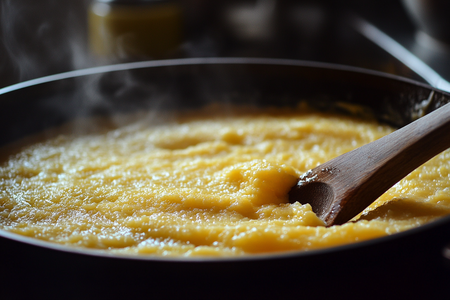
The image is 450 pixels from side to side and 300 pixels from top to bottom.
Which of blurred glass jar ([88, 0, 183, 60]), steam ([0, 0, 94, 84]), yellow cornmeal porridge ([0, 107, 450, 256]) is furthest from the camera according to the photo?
steam ([0, 0, 94, 84])

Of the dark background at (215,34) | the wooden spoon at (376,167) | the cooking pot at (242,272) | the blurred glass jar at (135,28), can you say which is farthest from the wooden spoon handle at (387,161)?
the blurred glass jar at (135,28)

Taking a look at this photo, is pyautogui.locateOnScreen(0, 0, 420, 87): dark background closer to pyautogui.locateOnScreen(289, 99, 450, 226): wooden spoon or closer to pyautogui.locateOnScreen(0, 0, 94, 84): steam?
pyautogui.locateOnScreen(0, 0, 94, 84): steam

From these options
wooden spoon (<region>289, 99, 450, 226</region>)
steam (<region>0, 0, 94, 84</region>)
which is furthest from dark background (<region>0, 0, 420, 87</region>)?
wooden spoon (<region>289, 99, 450, 226</region>)

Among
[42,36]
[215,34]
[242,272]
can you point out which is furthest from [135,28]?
[242,272]

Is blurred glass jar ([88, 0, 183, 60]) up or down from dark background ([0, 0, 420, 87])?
down

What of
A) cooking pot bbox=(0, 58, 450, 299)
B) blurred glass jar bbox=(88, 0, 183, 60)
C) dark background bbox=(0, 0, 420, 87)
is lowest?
cooking pot bbox=(0, 58, 450, 299)

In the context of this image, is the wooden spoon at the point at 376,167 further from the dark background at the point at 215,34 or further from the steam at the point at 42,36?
the steam at the point at 42,36

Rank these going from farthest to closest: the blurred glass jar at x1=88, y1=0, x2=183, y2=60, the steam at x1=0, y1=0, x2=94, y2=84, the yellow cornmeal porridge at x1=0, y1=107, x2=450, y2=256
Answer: the steam at x1=0, y1=0, x2=94, y2=84, the blurred glass jar at x1=88, y1=0, x2=183, y2=60, the yellow cornmeal porridge at x1=0, y1=107, x2=450, y2=256
